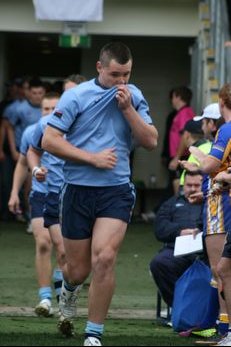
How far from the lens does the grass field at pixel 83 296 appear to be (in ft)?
25.5

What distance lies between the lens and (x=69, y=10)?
15.6m

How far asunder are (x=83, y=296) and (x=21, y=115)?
21.8ft

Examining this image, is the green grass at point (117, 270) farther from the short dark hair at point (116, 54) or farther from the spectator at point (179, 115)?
the short dark hair at point (116, 54)

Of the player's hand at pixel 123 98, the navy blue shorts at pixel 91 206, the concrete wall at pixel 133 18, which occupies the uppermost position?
the concrete wall at pixel 133 18

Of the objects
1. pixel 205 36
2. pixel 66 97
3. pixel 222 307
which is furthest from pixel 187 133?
pixel 205 36

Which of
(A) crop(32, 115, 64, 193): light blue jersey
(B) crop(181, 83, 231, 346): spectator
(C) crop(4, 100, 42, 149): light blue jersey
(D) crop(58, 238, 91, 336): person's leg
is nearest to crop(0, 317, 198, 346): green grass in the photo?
(D) crop(58, 238, 91, 336): person's leg

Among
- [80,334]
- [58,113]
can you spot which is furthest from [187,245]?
[58,113]

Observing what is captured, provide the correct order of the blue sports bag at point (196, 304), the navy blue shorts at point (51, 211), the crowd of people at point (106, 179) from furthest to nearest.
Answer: the navy blue shorts at point (51, 211) → the blue sports bag at point (196, 304) → the crowd of people at point (106, 179)

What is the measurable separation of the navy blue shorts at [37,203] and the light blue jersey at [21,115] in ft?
21.9

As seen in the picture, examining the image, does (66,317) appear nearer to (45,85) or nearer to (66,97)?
(66,97)

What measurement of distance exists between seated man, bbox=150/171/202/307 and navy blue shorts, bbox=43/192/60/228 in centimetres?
89

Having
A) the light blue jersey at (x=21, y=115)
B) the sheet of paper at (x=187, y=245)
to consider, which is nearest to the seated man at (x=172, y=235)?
the sheet of paper at (x=187, y=245)

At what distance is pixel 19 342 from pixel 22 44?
16.1 meters

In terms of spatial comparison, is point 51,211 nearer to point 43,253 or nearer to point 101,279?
point 43,253
